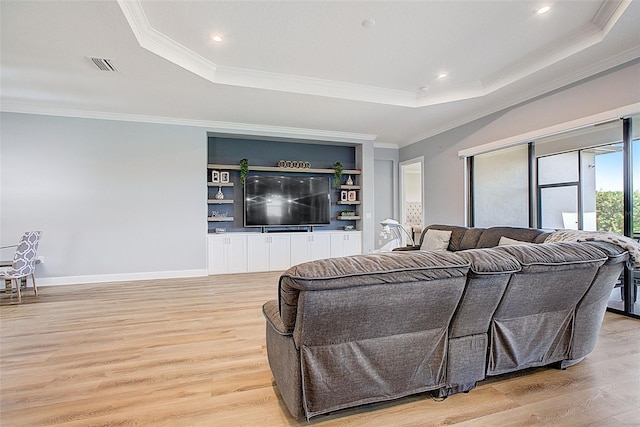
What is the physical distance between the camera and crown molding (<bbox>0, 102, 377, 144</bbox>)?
15.5 feet

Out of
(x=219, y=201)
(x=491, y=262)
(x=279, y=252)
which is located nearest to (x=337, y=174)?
(x=279, y=252)

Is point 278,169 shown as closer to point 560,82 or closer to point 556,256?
point 560,82

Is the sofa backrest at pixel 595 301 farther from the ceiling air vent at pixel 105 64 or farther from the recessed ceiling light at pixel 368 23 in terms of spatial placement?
the ceiling air vent at pixel 105 64

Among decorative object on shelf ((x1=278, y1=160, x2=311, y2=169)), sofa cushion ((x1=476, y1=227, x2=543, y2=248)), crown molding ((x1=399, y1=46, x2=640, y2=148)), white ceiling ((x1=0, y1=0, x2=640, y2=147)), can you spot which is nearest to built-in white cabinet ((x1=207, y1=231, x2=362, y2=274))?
decorative object on shelf ((x1=278, y1=160, x2=311, y2=169))

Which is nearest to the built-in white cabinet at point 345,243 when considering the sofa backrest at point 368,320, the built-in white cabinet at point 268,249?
the built-in white cabinet at point 268,249

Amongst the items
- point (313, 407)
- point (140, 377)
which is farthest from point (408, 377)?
point (140, 377)

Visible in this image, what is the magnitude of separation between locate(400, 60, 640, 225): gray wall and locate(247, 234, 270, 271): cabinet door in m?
3.32

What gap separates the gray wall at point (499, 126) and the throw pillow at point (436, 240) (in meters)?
0.99

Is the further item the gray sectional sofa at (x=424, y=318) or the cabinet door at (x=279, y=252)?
the cabinet door at (x=279, y=252)

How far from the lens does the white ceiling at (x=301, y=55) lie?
2660mm

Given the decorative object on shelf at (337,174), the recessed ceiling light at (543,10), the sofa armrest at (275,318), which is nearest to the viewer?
the sofa armrest at (275,318)

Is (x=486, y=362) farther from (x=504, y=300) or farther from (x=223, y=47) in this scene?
(x=223, y=47)

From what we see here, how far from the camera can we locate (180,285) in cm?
476

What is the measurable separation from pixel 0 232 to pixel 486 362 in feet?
21.2
